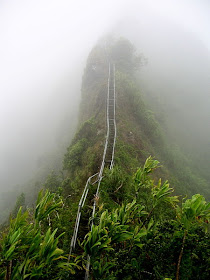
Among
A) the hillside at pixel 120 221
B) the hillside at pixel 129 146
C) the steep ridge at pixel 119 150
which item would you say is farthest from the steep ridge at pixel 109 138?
the hillside at pixel 129 146

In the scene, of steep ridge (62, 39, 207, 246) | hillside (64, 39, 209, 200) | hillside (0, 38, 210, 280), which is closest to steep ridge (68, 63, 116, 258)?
steep ridge (62, 39, 207, 246)

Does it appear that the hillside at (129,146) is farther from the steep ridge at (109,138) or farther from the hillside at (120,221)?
the steep ridge at (109,138)

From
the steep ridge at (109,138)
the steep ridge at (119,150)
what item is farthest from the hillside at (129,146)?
the steep ridge at (109,138)

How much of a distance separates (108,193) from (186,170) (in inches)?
467

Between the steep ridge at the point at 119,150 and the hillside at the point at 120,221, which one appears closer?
the hillside at the point at 120,221

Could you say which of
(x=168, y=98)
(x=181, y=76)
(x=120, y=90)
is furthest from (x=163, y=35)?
(x=120, y=90)

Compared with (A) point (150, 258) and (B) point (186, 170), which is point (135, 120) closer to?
(B) point (186, 170)

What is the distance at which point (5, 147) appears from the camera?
34062mm

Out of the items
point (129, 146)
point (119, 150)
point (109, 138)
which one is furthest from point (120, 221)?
point (109, 138)

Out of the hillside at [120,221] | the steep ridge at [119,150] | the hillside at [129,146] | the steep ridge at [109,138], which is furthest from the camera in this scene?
the hillside at [129,146]

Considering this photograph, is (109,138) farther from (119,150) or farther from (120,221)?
(120,221)

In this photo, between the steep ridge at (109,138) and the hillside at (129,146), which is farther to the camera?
the hillside at (129,146)

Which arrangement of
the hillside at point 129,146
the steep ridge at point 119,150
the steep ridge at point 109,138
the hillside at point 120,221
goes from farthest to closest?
the hillside at point 129,146 < the steep ridge at point 119,150 < the steep ridge at point 109,138 < the hillside at point 120,221

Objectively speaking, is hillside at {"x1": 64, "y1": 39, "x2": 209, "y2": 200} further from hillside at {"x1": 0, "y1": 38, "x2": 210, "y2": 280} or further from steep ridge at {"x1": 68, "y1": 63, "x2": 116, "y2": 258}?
steep ridge at {"x1": 68, "y1": 63, "x2": 116, "y2": 258}
